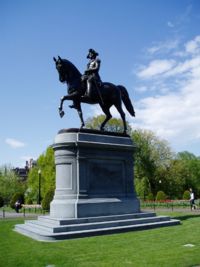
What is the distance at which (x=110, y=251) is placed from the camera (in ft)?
35.4

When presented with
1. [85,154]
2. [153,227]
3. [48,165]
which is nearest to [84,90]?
[85,154]

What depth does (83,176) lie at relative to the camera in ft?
53.3

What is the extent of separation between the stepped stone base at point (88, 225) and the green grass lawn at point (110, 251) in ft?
1.64

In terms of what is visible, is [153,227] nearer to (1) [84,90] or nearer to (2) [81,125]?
(2) [81,125]

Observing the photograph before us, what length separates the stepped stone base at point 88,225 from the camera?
13.6 m

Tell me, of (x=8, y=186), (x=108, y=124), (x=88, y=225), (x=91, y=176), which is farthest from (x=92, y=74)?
(x=8, y=186)

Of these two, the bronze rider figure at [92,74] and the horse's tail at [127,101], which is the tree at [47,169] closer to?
the horse's tail at [127,101]

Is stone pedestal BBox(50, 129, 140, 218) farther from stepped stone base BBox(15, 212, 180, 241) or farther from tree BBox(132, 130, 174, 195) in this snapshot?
tree BBox(132, 130, 174, 195)

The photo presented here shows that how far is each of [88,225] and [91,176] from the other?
9.11 feet

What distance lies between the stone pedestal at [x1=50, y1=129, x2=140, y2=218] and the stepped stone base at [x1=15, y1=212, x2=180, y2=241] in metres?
0.53

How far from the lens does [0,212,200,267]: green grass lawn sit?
9.38 meters

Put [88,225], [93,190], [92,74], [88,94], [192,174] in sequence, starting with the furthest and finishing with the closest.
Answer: [192,174] → [92,74] → [88,94] → [93,190] → [88,225]

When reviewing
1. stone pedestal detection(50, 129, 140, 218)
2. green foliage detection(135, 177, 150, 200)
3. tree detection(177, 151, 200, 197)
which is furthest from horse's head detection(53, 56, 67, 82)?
tree detection(177, 151, 200, 197)

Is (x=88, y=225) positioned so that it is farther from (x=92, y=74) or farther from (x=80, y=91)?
(x=92, y=74)
